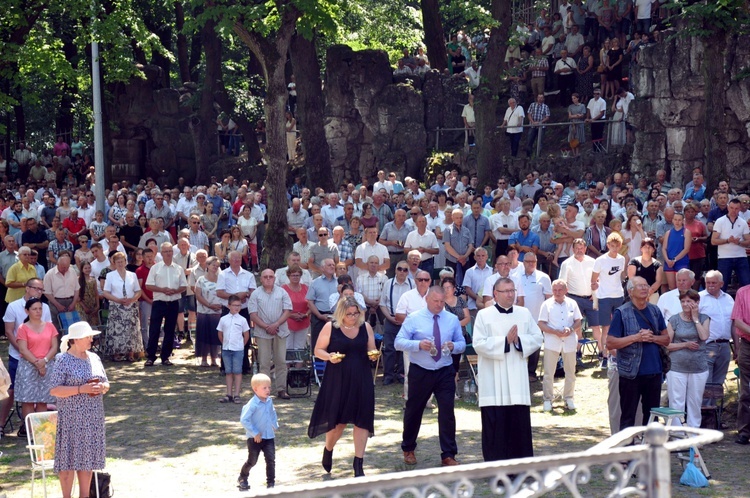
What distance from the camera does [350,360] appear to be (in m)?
10.5

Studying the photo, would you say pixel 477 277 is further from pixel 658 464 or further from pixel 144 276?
pixel 658 464

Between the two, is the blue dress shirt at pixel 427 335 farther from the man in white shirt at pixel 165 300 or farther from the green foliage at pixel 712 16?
the green foliage at pixel 712 16

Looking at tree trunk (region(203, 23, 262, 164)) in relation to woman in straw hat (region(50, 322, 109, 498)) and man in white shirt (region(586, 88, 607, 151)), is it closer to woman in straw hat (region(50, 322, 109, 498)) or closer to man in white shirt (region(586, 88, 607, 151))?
man in white shirt (region(586, 88, 607, 151))

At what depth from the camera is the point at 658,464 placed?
17.1 feet

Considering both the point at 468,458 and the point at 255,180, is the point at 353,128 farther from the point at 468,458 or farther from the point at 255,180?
the point at 468,458

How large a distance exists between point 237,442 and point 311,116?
56.3 feet

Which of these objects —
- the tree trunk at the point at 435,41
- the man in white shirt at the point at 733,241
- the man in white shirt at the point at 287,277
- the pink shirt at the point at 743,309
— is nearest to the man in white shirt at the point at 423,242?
the man in white shirt at the point at 287,277

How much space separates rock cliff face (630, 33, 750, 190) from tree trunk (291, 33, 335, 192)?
8.08 meters

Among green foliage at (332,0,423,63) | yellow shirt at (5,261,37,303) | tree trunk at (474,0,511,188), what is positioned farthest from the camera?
green foliage at (332,0,423,63)

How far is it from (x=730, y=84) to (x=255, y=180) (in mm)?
15119

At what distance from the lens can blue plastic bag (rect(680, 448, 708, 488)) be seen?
9.90m

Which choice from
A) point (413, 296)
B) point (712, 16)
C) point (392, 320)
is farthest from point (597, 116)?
point (413, 296)

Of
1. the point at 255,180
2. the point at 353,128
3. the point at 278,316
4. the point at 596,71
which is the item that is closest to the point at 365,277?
the point at 278,316

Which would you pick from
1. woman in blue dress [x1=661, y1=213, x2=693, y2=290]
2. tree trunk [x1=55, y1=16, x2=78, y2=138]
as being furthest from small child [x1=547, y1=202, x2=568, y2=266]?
tree trunk [x1=55, y1=16, x2=78, y2=138]
